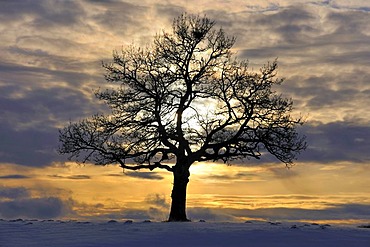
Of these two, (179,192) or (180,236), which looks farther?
(179,192)

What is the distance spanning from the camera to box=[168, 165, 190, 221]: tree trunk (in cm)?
3481

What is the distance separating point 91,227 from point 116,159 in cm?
903

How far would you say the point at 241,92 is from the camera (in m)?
35.2

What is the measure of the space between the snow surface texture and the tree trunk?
776 cm

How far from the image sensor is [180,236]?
23156 mm

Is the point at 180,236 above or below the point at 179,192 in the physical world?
below

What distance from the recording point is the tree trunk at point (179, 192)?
34812 mm

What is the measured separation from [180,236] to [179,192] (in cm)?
1179

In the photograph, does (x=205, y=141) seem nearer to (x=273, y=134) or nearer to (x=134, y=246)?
(x=273, y=134)

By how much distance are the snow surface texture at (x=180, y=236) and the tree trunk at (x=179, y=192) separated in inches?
306

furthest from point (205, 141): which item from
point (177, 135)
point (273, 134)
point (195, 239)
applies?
point (195, 239)

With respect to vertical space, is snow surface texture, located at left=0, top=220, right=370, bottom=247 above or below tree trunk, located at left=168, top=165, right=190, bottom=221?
below

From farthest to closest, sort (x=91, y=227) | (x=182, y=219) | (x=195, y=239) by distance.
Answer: (x=182, y=219)
(x=91, y=227)
(x=195, y=239)

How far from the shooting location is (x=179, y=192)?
115ft
